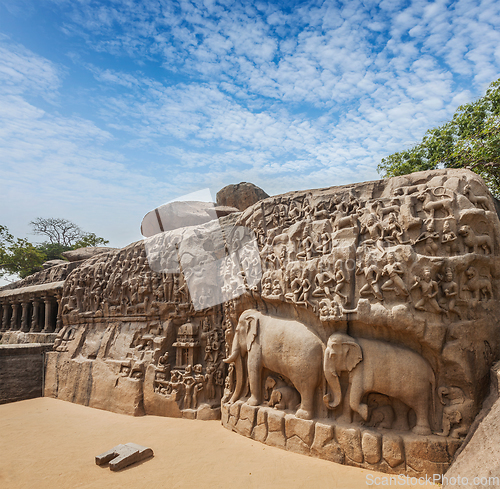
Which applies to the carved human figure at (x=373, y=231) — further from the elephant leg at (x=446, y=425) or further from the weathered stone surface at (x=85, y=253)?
the weathered stone surface at (x=85, y=253)

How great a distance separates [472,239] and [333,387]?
9.59ft

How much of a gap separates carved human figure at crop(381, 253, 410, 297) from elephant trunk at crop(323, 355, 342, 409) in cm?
149

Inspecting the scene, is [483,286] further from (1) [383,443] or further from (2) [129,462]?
(2) [129,462]

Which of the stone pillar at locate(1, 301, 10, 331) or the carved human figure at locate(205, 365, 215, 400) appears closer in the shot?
the carved human figure at locate(205, 365, 215, 400)

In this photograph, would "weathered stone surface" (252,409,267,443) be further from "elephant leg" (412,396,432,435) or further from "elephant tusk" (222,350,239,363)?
"elephant leg" (412,396,432,435)

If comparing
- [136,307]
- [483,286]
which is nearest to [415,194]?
[483,286]

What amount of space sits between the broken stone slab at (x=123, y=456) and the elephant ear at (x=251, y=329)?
2415 millimetres

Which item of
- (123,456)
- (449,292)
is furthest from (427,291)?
(123,456)

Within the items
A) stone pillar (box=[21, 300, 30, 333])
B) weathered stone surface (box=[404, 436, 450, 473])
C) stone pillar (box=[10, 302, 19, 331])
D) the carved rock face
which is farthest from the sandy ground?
stone pillar (box=[10, 302, 19, 331])

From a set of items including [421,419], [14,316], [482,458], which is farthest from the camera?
[14,316]

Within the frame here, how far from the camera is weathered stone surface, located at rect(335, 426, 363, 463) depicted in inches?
193

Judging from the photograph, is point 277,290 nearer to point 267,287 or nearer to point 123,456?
point 267,287

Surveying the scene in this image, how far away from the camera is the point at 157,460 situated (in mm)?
5684

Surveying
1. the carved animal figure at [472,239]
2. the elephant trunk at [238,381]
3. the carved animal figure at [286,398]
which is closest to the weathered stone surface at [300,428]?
the carved animal figure at [286,398]
